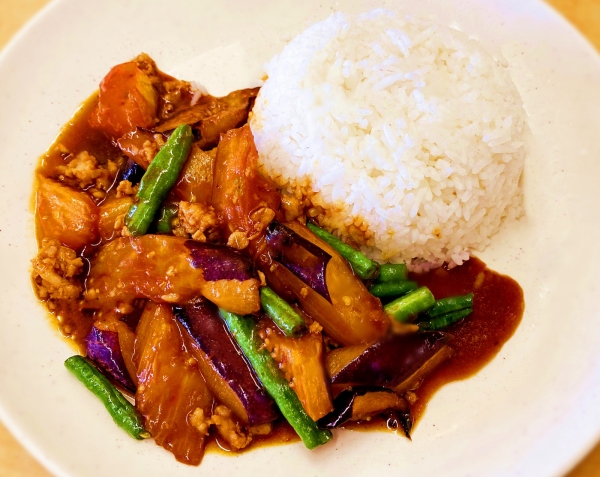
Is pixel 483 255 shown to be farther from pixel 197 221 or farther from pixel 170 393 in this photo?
pixel 170 393

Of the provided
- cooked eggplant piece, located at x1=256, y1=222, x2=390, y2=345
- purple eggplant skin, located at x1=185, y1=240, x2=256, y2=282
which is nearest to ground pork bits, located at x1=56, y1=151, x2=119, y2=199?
purple eggplant skin, located at x1=185, y1=240, x2=256, y2=282

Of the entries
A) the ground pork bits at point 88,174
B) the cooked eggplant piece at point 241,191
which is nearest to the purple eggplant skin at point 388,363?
the cooked eggplant piece at point 241,191

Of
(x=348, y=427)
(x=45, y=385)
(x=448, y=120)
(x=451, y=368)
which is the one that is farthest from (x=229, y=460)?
(x=448, y=120)

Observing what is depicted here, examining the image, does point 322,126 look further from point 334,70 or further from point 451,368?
point 451,368

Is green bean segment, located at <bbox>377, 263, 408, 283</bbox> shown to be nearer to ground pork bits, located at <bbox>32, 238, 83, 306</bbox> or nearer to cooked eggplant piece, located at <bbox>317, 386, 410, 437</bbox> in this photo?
cooked eggplant piece, located at <bbox>317, 386, 410, 437</bbox>

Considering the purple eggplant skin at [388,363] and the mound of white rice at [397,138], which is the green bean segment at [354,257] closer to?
the mound of white rice at [397,138]

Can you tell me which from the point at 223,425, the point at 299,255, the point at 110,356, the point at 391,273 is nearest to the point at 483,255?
the point at 391,273

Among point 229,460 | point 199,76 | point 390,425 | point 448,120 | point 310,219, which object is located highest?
point 448,120
